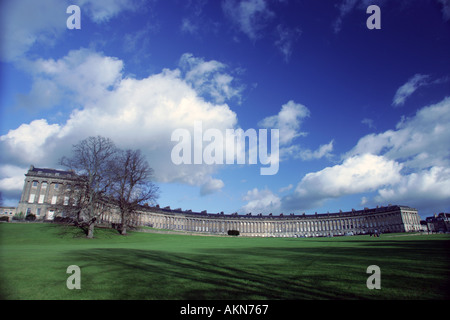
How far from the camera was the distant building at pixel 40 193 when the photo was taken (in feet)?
231

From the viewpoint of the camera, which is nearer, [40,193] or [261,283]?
[261,283]

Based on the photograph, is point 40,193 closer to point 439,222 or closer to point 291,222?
point 291,222

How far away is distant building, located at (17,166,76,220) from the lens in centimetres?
7044

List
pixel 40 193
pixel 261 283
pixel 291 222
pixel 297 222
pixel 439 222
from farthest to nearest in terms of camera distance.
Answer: pixel 291 222 < pixel 297 222 < pixel 439 222 < pixel 40 193 < pixel 261 283

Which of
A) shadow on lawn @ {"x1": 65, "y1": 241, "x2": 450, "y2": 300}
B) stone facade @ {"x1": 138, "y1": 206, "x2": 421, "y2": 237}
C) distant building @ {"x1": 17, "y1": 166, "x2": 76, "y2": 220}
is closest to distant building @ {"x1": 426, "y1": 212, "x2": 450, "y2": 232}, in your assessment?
stone facade @ {"x1": 138, "y1": 206, "x2": 421, "y2": 237}

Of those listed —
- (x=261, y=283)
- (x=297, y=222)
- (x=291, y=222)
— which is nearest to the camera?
(x=261, y=283)

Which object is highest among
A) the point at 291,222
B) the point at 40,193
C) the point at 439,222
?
the point at 40,193

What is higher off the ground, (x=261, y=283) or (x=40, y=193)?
(x=40, y=193)

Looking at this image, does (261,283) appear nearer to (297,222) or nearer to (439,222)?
(297,222)

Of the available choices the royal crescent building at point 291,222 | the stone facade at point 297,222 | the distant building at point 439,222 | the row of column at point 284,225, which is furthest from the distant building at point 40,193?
the distant building at point 439,222

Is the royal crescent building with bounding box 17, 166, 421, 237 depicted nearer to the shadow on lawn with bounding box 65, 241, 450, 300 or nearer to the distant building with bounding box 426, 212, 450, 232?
the distant building with bounding box 426, 212, 450, 232

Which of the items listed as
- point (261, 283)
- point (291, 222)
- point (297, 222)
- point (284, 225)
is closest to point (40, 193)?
point (261, 283)

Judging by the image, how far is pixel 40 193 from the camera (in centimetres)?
7356
